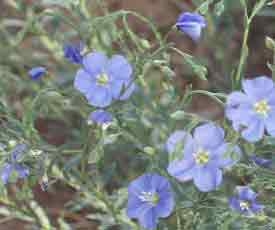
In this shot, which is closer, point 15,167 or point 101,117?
point 101,117

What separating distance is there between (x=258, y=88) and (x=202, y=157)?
0.30 metres

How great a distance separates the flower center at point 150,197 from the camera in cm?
217

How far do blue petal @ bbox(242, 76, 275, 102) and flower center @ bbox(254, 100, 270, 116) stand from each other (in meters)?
0.02

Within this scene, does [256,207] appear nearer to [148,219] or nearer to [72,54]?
[148,219]

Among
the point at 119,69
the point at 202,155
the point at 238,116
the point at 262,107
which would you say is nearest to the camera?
the point at 238,116

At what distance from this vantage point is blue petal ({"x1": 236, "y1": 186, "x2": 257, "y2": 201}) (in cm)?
209

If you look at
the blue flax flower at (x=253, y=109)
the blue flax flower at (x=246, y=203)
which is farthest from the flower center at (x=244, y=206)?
the blue flax flower at (x=253, y=109)

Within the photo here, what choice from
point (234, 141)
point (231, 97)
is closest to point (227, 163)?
point (234, 141)

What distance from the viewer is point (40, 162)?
7.43ft

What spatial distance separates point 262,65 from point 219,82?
1.73 feet

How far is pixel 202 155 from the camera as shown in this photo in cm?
213

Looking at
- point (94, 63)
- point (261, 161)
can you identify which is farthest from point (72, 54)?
point (261, 161)

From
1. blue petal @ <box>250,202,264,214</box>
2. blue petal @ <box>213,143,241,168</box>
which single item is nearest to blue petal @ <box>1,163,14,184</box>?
blue petal @ <box>213,143,241,168</box>

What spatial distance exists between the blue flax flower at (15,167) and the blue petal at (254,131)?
0.77 meters
